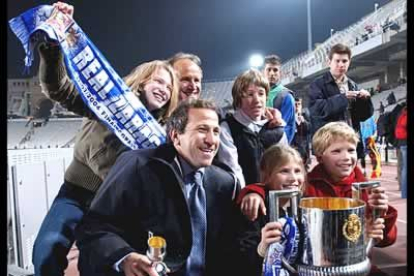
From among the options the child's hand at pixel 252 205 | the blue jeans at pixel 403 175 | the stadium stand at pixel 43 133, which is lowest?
the child's hand at pixel 252 205

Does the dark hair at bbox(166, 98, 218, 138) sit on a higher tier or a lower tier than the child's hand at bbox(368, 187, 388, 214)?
higher

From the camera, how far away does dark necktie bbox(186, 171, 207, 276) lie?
0.94 metres

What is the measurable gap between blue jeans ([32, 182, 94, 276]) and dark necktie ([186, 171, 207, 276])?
0.24 meters

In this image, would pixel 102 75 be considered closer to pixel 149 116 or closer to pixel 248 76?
pixel 149 116

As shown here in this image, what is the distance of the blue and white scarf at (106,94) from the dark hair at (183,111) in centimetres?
5

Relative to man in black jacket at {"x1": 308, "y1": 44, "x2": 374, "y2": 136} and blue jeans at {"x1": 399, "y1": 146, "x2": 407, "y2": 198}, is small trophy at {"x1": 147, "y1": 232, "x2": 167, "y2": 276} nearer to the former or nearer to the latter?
man in black jacket at {"x1": 308, "y1": 44, "x2": 374, "y2": 136}

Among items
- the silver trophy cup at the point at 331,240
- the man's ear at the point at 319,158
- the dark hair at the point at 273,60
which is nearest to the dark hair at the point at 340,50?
the dark hair at the point at 273,60

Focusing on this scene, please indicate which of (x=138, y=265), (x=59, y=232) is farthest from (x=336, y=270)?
(x=59, y=232)

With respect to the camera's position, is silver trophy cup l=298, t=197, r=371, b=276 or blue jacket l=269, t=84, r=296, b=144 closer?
silver trophy cup l=298, t=197, r=371, b=276

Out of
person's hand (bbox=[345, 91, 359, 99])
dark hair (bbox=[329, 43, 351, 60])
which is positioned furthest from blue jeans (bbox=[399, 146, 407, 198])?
dark hair (bbox=[329, 43, 351, 60])

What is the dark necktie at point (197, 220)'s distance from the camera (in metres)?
0.94

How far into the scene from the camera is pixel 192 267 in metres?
0.95

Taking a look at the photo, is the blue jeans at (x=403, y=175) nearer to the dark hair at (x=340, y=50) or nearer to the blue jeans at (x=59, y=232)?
the dark hair at (x=340, y=50)

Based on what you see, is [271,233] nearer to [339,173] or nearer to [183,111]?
[339,173]
